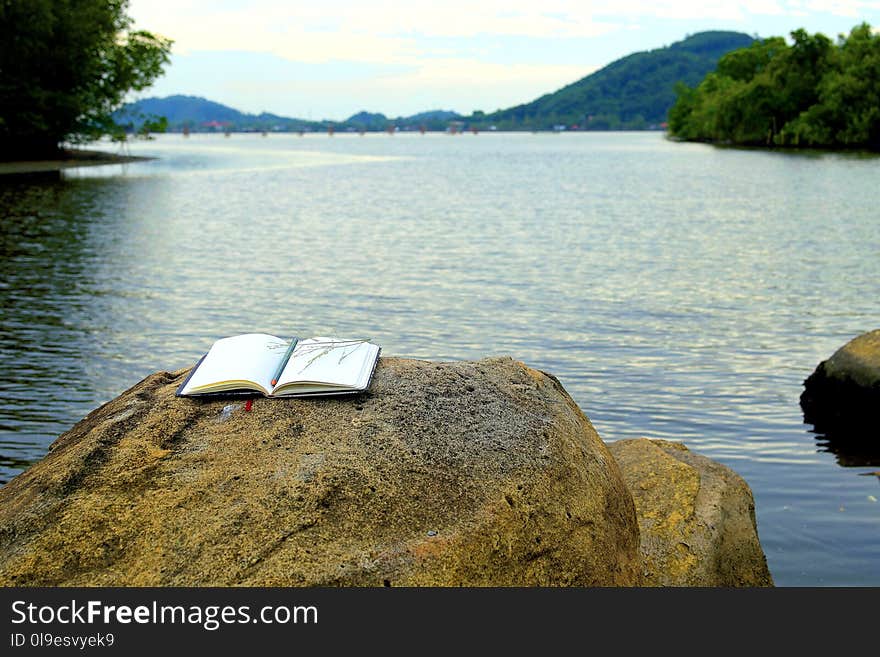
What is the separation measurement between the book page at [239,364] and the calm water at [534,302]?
4.28m

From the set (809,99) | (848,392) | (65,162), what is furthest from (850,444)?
(809,99)

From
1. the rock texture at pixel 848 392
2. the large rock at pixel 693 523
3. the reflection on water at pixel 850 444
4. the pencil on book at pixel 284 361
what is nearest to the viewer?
the pencil on book at pixel 284 361

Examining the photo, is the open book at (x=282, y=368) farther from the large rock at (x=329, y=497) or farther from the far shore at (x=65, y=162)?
the far shore at (x=65, y=162)

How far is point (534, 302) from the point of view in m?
19.6

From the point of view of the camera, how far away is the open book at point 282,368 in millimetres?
5352

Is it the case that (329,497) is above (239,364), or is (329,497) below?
below

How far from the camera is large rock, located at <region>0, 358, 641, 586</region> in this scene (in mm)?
4219

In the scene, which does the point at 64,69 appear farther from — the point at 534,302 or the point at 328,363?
the point at 328,363

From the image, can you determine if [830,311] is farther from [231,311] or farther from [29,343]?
[29,343]

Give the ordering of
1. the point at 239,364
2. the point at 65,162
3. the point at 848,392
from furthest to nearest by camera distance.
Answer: the point at 65,162, the point at 848,392, the point at 239,364

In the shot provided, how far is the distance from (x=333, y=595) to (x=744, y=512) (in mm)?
3807

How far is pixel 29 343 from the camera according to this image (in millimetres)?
15641

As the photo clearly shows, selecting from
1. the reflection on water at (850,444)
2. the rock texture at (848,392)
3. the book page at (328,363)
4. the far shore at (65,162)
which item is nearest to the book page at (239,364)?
the book page at (328,363)

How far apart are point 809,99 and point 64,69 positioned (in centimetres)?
8350
